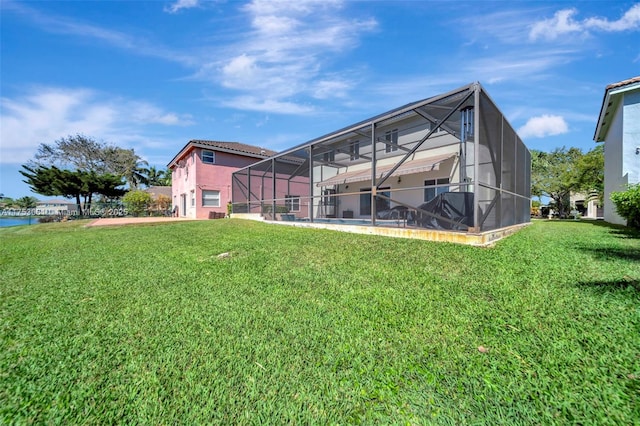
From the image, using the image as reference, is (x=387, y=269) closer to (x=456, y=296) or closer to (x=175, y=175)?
(x=456, y=296)

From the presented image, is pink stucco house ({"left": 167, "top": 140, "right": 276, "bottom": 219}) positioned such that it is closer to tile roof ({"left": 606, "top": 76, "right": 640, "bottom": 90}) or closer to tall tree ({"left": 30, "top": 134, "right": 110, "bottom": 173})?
tall tree ({"left": 30, "top": 134, "right": 110, "bottom": 173})

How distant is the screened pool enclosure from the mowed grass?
103 inches

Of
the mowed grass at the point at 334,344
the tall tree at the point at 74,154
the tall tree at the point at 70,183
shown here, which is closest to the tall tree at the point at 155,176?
the tall tree at the point at 74,154

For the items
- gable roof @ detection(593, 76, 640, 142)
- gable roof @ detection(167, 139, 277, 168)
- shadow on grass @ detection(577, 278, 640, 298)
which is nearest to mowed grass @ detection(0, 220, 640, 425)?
shadow on grass @ detection(577, 278, 640, 298)

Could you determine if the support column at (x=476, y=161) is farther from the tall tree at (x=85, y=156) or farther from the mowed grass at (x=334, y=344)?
the tall tree at (x=85, y=156)

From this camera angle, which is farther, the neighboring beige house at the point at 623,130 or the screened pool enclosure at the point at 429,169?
the neighboring beige house at the point at 623,130

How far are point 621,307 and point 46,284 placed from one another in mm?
8630

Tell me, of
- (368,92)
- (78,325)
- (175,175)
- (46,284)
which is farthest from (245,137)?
(78,325)

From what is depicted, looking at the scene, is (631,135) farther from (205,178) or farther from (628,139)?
(205,178)

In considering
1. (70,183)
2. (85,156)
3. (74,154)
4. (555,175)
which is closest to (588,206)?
(555,175)

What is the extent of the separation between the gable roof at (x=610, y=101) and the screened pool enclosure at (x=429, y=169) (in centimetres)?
421

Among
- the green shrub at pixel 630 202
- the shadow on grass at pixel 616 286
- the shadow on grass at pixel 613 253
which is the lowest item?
the shadow on grass at pixel 616 286

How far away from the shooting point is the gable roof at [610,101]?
11460 mm

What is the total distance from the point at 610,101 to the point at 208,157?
87.6 feet
